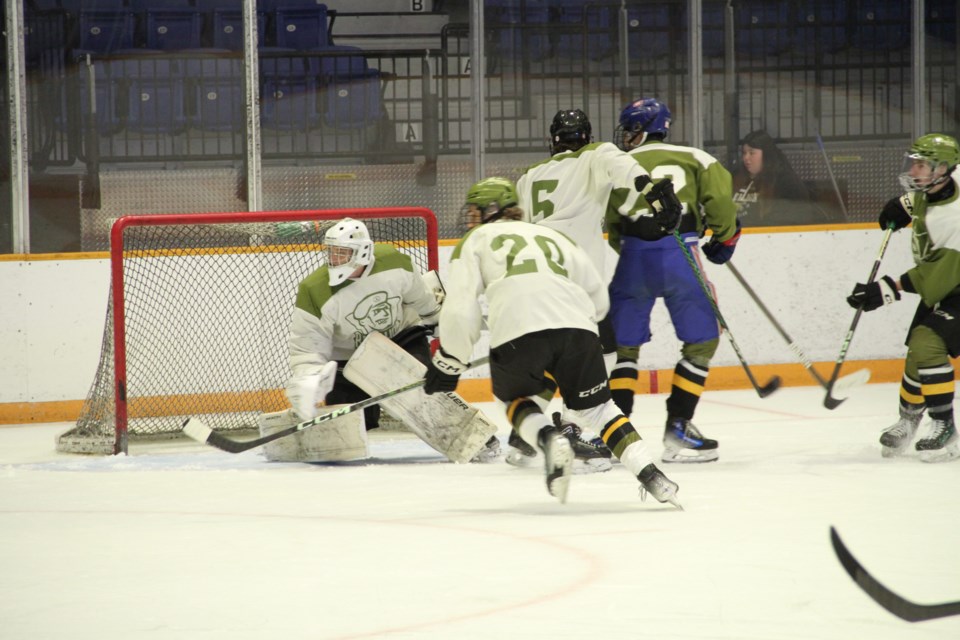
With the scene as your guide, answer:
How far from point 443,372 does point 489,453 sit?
0.97 meters

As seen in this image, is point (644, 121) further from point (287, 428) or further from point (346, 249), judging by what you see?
point (287, 428)

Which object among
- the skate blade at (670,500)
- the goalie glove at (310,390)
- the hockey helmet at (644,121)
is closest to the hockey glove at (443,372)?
the skate blade at (670,500)

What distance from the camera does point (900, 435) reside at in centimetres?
427

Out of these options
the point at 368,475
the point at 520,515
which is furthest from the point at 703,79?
the point at 520,515

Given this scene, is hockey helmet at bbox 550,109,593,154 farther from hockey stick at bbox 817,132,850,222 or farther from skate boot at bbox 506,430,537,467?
hockey stick at bbox 817,132,850,222

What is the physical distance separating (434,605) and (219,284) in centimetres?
353

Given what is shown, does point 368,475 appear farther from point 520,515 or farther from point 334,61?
point 334,61

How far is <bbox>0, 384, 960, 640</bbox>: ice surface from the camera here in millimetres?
2369

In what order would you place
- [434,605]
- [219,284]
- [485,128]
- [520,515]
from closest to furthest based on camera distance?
[434,605]
[520,515]
[219,284]
[485,128]

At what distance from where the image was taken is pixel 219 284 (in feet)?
19.0

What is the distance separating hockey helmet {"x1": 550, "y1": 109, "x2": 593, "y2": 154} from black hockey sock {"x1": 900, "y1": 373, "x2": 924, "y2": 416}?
1278 millimetres

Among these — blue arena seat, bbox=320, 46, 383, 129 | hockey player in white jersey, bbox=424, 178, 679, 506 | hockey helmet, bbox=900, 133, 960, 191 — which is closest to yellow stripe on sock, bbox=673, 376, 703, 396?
hockey player in white jersey, bbox=424, 178, 679, 506

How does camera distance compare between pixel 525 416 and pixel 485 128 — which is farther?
pixel 485 128

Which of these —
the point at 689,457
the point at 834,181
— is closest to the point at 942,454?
the point at 689,457
